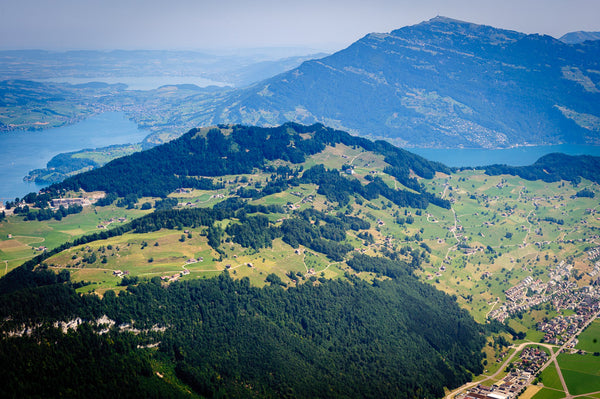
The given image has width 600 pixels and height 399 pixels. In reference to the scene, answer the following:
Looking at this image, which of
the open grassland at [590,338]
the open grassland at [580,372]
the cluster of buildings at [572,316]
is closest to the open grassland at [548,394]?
the open grassland at [580,372]

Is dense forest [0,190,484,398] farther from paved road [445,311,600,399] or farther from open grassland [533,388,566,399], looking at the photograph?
open grassland [533,388,566,399]

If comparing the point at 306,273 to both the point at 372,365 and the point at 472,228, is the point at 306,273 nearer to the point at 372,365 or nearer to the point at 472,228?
the point at 372,365

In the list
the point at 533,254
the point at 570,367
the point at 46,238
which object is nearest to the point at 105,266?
the point at 46,238

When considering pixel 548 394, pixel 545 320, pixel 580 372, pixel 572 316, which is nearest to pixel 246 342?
pixel 548 394

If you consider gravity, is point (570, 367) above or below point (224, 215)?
below

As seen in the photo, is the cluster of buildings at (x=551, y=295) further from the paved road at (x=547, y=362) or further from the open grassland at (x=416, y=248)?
the paved road at (x=547, y=362)
